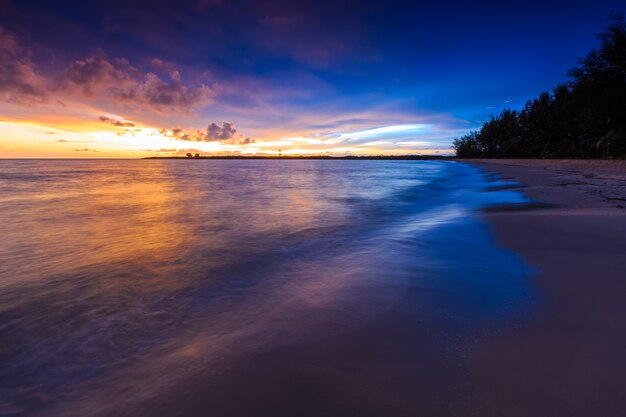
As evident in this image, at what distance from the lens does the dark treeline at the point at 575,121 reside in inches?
991

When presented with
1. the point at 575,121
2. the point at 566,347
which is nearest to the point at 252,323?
the point at 566,347

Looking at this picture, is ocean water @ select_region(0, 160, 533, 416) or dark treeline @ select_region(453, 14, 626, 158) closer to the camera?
ocean water @ select_region(0, 160, 533, 416)

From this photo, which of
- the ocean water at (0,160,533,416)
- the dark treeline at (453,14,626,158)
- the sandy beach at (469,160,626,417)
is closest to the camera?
the sandy beach at (469,160,626,417)

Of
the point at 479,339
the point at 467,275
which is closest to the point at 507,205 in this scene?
the point at 467,275

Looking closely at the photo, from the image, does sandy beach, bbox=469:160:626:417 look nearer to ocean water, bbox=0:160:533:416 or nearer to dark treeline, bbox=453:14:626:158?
ocean water, bbox=0:160:533:416

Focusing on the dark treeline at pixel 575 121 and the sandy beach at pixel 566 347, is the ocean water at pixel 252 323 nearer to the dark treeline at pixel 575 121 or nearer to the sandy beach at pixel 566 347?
the sandy beach at pixel 566 347

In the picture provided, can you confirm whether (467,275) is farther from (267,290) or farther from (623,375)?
(267,290)

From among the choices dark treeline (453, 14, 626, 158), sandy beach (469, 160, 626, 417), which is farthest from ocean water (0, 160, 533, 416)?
dark treeline (453, 14, 626, 158)

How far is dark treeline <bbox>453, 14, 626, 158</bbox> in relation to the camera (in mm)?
25172

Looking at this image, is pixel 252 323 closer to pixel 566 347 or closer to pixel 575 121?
pixel 566 347

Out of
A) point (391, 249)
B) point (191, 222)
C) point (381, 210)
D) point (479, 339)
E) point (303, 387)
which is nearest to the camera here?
point (303, 387)

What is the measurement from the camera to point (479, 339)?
256cm

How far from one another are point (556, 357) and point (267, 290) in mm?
3037

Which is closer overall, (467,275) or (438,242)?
(467,275)
